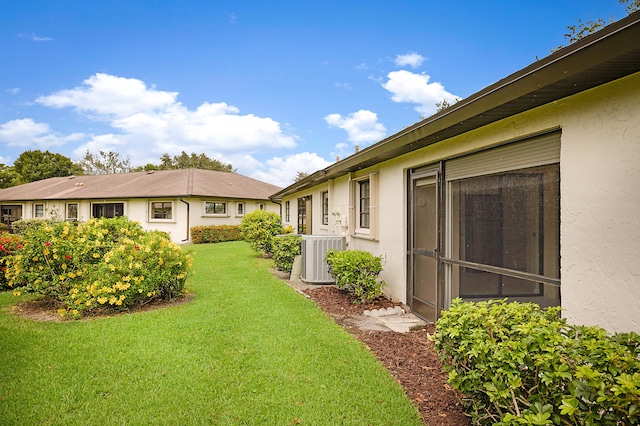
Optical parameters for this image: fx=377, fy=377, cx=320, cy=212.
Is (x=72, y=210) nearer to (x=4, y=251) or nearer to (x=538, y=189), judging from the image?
(x=4, y=251)

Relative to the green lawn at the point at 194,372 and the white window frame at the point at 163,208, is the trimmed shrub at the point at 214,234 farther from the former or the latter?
the green lawn at the point at 194,372

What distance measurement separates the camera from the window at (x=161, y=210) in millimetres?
21922

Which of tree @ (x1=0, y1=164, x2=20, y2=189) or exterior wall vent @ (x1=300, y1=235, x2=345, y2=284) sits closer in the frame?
exterior wall vent @ (x1=300, y1=235, x2=345, y2=284)

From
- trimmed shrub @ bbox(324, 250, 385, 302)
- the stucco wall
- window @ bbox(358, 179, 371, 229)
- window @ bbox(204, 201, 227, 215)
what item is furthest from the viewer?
window @ bbox(204, 201, 227, 215)

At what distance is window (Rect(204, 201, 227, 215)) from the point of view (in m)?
22.7

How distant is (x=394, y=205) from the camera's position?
6930 mm

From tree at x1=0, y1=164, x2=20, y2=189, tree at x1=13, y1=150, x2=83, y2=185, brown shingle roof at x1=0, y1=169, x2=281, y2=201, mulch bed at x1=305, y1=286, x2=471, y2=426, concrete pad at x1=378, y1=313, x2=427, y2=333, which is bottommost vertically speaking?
concrete pad at x1=378, y1=313, x2=427, y2=333

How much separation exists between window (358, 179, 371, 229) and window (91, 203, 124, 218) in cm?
1964

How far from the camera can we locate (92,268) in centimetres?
643

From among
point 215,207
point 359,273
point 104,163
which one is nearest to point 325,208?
point 359,273

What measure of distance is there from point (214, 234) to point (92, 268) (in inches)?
578

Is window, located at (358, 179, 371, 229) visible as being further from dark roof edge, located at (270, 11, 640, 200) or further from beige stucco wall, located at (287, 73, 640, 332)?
beige stucco wall, located at (287, 73, 640, 332)

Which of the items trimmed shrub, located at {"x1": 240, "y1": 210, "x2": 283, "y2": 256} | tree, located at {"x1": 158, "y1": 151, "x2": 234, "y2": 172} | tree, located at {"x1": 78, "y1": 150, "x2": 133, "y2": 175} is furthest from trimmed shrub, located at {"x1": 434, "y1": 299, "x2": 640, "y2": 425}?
tree, located at {"x1": 78, "y1": 150, "x2": 133, "y2": 175}

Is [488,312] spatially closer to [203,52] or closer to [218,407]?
[218,407]
